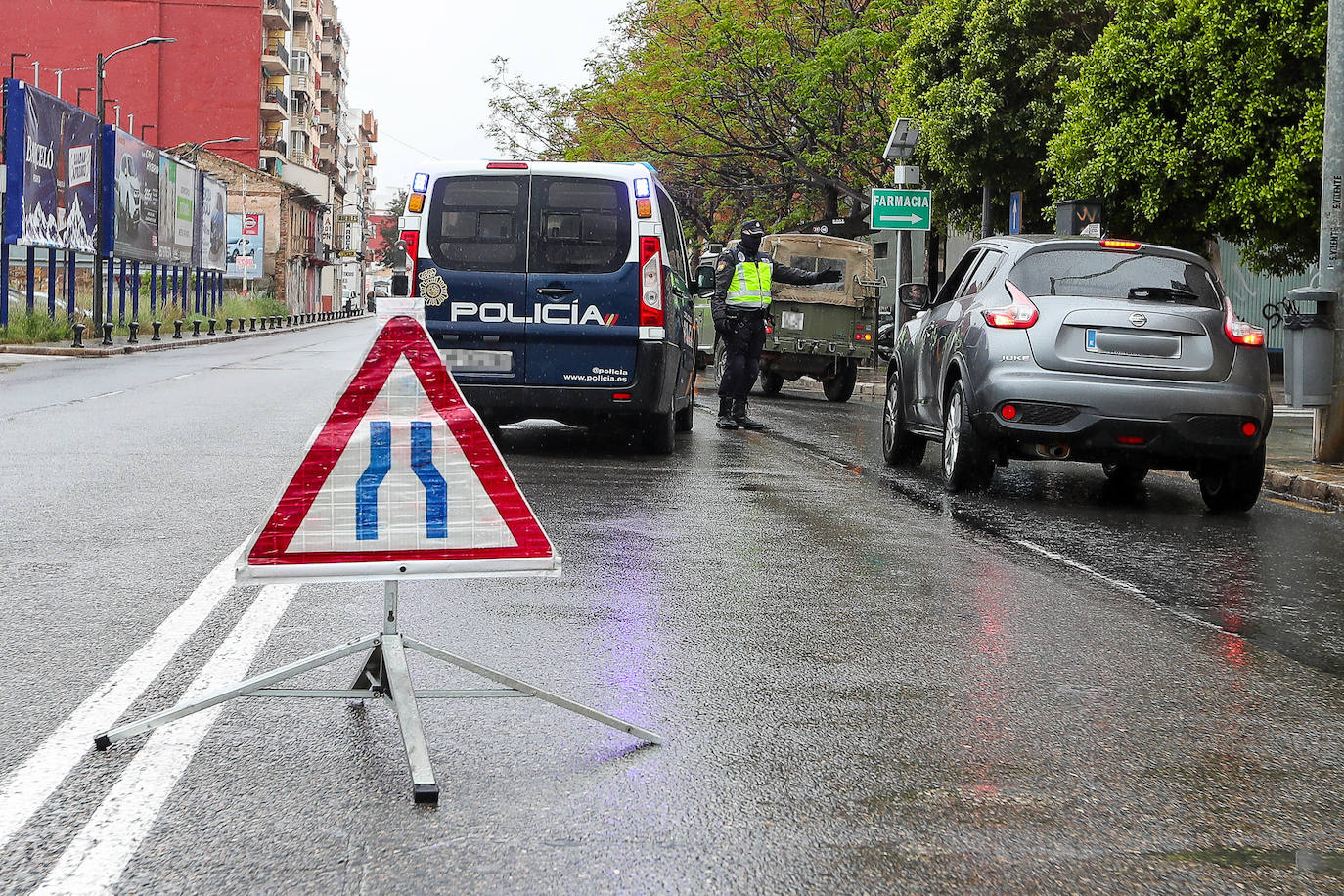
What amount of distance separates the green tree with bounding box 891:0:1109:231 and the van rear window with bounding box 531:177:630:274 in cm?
1485

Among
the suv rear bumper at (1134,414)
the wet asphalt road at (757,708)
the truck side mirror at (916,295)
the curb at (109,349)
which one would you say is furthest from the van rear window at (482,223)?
the curb at (109,349)

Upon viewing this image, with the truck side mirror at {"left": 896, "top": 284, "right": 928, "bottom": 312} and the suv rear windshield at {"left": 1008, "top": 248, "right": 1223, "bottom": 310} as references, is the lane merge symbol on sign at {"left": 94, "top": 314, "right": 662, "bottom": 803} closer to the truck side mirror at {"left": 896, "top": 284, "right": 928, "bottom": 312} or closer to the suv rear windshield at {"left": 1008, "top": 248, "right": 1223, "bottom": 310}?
the suv rear windshield at {"left": 1008, "top": 248, "right": 1223, "bottom": 310}

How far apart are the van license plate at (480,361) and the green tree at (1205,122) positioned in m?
10.0

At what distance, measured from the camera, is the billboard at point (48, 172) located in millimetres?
33656

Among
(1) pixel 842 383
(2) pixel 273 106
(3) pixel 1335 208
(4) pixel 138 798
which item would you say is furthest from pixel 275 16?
(4) pixel 138 798

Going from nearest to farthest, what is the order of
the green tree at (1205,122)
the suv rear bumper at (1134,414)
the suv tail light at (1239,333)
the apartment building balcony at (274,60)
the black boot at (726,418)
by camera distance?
the suv rear bumper at (1134,414), the suv tail light at (1239,333), the black boot at (726,418), the green tree at (1205,122), the apartment building balcony at (274,60)

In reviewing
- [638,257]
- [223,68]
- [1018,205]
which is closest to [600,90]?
[1018,205]

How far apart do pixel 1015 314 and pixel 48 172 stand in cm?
3047

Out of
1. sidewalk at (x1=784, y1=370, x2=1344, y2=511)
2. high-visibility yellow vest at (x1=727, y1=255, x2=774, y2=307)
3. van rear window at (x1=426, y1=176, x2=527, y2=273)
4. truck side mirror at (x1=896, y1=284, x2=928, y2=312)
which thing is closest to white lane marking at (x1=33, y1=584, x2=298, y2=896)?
van rear window at (x1=426, y1=176, x2=527, y2=273)

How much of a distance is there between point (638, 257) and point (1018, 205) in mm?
12531

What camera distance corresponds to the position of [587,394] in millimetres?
11883

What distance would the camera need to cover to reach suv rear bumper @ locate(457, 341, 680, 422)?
11805 millimetres

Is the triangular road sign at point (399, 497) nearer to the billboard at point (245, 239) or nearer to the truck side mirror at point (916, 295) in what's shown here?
the truck side mirror at point (916, 295)

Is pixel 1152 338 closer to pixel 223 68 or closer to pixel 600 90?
pixel 600 90
